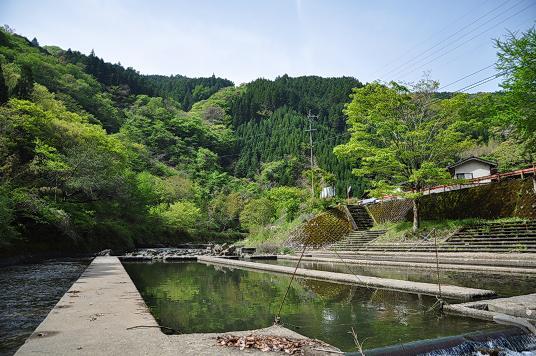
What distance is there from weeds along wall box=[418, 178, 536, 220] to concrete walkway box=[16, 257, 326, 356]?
1793 cm

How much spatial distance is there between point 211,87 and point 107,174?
101 meters

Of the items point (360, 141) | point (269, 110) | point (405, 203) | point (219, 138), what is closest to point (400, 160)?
point (360, 141)

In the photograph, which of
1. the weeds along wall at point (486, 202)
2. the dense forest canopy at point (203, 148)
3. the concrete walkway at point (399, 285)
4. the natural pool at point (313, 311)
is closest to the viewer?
the natural pool at point (313, 311)

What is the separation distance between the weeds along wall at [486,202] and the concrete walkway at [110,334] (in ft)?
58.8

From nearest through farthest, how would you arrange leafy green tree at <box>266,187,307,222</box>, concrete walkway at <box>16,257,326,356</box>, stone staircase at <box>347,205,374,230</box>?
concrete walkway at <box>16,257,326,356</box>
stone staircase at <box>347,205,374,230</box>
leafy green tree at <box>266,187,307,222</box>

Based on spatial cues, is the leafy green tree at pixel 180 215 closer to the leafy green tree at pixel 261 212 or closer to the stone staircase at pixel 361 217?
the leafy green tree at pixel 261 212

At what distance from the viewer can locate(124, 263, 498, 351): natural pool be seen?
584 cm

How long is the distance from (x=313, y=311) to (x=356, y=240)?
1775 cm

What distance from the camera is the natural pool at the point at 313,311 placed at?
19.2 ft

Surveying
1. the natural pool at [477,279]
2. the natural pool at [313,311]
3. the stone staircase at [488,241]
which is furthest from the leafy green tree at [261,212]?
the natural pool at [313,311]

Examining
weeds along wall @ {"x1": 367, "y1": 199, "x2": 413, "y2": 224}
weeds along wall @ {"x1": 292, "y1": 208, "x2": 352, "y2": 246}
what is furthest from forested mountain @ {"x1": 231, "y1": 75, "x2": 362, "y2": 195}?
weeds along wall @ {"x1": 292, "y1": 208, "x2": 352, "y2": 246}

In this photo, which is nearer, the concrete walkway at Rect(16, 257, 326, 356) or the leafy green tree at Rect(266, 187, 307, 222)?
the concrete walkway at Rect(16, 257, 326, 356)

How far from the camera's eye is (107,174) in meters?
30.2

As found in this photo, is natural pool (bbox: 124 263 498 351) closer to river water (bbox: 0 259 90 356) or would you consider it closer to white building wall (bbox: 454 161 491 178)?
river water (bbox: 0 259 90 356)
